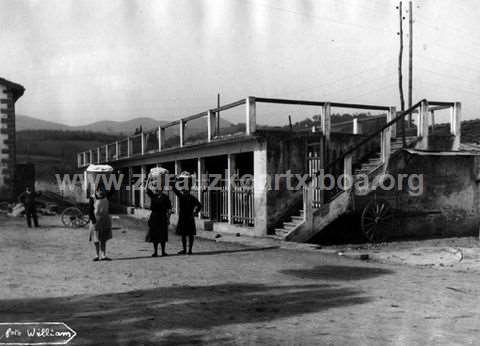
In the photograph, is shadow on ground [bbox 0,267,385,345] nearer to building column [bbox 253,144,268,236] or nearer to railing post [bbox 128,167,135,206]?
building column [bbox 253,144,268,236]

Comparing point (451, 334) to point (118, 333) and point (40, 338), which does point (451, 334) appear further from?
point (40, 338)

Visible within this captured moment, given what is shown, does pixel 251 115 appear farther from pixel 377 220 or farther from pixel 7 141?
pixel 7 141

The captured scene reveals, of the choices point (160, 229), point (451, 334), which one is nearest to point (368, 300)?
point (451, 334)

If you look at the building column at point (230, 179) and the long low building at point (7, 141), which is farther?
the long low building at point (7, 141)

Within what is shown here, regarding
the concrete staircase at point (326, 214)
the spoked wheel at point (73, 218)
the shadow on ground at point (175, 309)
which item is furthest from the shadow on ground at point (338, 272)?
the spoked wheel at point (73, 218)

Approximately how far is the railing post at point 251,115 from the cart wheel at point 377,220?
3.61 metres

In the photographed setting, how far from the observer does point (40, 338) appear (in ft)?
15.5

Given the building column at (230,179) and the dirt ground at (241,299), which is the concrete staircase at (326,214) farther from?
the building column at (230,179)

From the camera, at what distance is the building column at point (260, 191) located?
44.5ft

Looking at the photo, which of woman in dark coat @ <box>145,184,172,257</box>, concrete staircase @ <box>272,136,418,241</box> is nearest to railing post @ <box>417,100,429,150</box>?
concrete staircase @ <box>272,136,418,241</box>

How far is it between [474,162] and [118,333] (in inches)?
524

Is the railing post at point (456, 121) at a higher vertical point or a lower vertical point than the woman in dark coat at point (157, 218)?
higher

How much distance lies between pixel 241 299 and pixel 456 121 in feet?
36.3

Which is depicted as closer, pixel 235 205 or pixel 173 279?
pixel 173 279
